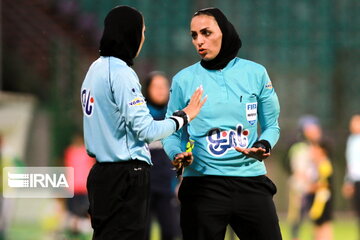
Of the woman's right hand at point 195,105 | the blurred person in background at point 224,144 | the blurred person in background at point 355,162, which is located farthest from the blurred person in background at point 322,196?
the woman's right hand at point 195,105

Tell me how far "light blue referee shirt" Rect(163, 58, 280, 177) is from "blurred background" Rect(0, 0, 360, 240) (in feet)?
33.6

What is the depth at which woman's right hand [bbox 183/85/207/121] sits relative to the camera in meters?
5.01

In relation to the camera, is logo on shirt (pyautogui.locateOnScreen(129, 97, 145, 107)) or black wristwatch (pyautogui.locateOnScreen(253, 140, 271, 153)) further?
black wristwatch (pyautogui.locateOnScreen(253, 140, 271, 153))

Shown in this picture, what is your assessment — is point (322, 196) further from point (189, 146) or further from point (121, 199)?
point (121, 199)

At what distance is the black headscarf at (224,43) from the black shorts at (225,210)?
67cm

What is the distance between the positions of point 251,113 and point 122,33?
0.90m

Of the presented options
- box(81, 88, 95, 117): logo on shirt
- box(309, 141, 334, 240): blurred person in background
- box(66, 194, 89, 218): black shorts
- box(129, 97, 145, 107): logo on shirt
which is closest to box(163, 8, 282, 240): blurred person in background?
box(129, 97, 145, 107): logo on shirt

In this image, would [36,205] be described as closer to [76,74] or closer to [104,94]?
[76,74]

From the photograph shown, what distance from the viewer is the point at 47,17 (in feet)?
56.0

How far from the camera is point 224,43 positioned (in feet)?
17.2

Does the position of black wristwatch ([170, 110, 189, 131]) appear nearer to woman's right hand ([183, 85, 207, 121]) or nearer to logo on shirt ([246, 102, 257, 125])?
woman's right hand ([183, 85, 207, 121])

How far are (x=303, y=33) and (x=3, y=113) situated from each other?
8.45 meters

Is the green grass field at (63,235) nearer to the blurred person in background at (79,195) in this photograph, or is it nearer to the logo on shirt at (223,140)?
the blurred person in background at (79,195)

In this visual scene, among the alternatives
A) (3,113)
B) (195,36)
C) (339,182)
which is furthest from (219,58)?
(339,182)
